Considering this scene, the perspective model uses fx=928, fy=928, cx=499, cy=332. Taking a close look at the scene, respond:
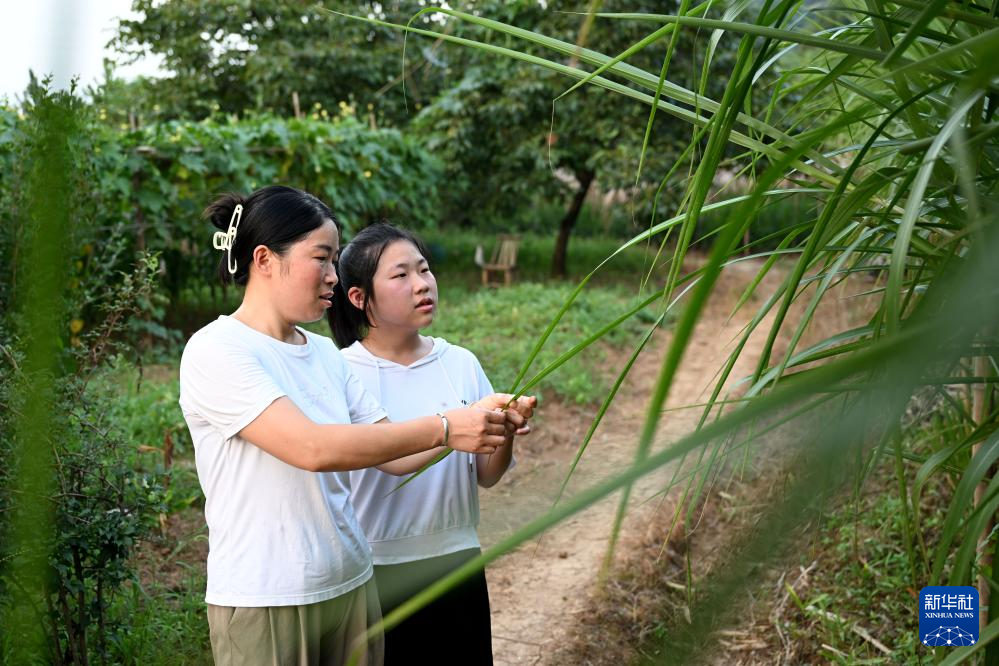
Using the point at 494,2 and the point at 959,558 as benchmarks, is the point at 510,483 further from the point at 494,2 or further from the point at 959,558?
the point at 494,2

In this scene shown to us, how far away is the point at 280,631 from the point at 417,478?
0.50m

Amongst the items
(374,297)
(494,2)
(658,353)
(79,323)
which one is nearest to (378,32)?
(494,2)

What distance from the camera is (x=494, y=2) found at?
1145cm

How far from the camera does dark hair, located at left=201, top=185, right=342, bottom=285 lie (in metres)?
1.77

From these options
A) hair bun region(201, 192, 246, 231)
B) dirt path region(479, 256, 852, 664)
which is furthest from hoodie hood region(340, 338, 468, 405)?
hair bun region(201, 192, 246, 231)

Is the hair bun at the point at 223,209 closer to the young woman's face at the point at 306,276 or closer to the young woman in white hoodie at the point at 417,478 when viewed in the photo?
the young woman's face at the point at 306,276

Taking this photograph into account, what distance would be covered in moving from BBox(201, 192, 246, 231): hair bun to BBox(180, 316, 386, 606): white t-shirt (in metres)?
0.25

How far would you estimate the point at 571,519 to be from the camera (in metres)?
2.34

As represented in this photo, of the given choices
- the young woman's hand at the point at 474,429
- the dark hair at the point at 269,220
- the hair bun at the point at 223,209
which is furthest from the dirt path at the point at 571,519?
the hair bun at the point at 223,209

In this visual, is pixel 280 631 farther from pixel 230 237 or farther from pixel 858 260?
pixel 858 260

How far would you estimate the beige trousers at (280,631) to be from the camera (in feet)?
5.50

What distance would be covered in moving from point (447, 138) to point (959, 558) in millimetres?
10838

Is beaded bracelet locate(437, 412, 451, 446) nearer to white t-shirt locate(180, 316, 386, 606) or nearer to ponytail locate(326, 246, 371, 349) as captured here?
white t-shirt locate(180, 316, 386, 606)
